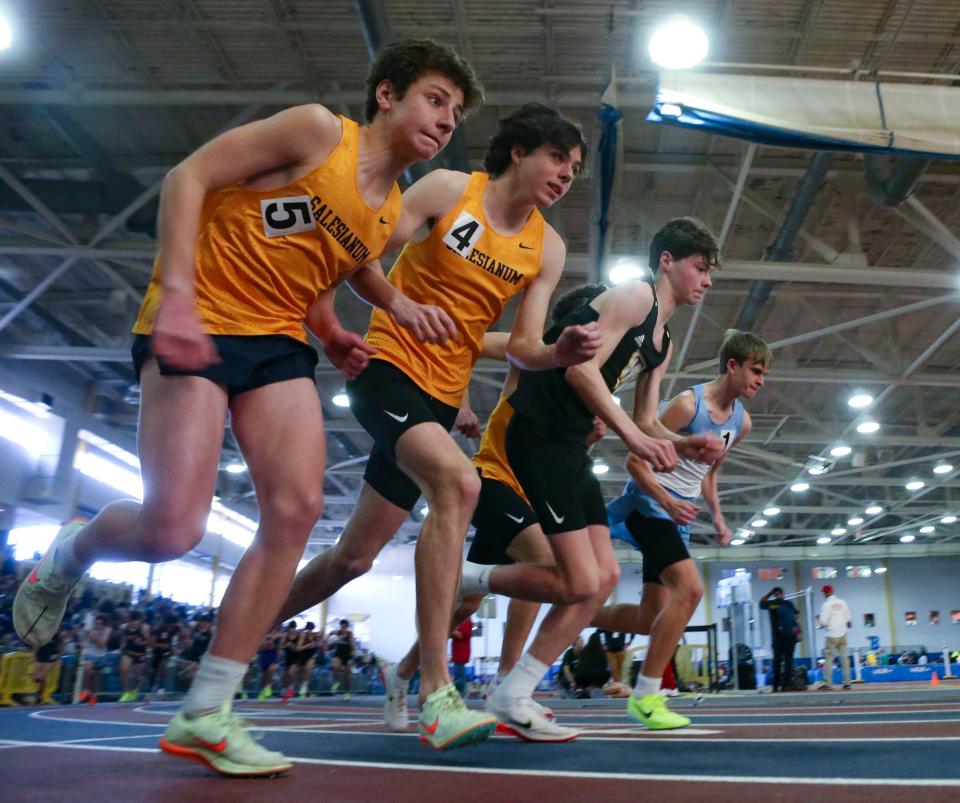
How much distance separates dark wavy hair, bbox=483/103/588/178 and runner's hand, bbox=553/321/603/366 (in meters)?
0.90

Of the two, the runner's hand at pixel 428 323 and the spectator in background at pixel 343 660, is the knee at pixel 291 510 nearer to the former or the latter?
the runner's hand at pixel 428 323

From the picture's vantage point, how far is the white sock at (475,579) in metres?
3.76

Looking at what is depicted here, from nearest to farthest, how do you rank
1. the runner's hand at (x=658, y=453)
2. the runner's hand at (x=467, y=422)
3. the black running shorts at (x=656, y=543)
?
the runner's hand at (x=658, y=453)
the runner's hand at (x=467, y=422)
the black running shorts at (x=656, y=543)

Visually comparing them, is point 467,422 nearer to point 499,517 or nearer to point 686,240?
point 499,517

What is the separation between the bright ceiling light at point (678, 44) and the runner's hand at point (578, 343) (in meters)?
5.67

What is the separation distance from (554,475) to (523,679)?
2.51 ft

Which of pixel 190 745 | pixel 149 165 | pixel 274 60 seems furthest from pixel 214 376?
pixel 149 165

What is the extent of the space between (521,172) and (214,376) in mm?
1521

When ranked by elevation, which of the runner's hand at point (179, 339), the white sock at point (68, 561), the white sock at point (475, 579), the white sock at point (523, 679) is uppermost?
the runner's hand at point (179, 339)

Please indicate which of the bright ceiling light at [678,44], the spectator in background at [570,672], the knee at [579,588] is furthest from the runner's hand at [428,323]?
the spectator in background at [570,672]

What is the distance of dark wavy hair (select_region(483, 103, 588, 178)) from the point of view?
3.10 metres

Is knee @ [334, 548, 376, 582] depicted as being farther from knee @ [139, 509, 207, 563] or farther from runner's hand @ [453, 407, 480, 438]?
knee @ [139, 509, 207, 563]

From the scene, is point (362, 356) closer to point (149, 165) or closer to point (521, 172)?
point (521, 172)

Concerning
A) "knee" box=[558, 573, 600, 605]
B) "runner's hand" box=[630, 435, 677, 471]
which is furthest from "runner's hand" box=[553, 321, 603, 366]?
"knee" box=[558, 573, 600, 605]
